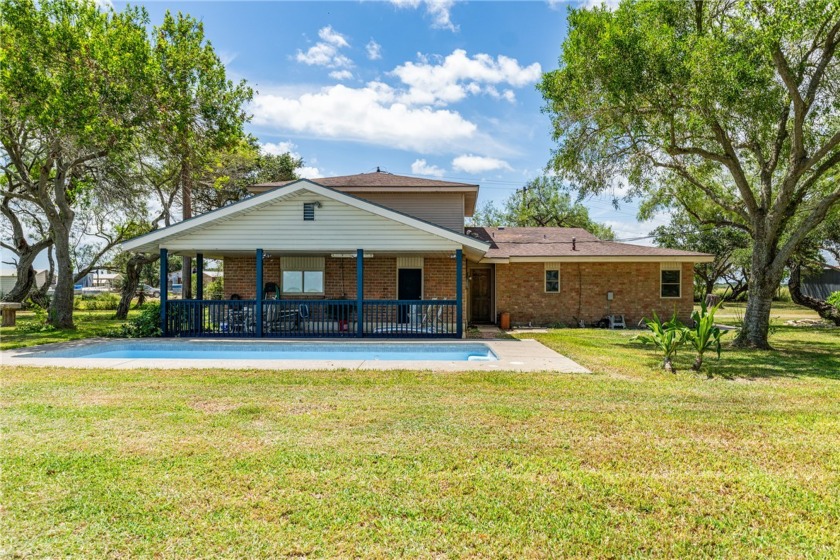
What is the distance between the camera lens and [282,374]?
8.24 m

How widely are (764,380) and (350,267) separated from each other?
39.5ft

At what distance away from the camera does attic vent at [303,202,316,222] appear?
1347 cm

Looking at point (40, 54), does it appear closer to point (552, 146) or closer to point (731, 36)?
point (552, 146)

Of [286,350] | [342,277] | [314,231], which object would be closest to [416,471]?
[286,350]

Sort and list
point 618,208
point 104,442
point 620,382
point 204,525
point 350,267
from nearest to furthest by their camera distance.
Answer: point 204,525 < point 104,442 < point 620,382 < point 618,208 < point 350,267

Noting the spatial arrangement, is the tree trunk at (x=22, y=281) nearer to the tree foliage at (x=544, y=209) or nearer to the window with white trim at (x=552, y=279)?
the window with white trim at (x=552, y=279)

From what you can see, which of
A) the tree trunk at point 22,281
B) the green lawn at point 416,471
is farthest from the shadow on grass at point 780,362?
the tree trunk at point 22,281

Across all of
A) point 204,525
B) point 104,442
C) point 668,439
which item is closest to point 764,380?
point 668,439

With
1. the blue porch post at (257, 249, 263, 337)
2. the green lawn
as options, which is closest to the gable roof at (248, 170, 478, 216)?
the blue porch post at (257, 249, 263, 337)

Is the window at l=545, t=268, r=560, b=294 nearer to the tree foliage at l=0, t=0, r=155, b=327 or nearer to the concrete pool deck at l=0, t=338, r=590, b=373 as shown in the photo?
the concrete pool deck at l=0, t=338, r=590, b=373

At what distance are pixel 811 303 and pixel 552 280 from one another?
45.0ft

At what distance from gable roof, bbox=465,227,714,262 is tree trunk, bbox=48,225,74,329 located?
14.4 meters

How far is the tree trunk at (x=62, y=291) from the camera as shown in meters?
16.6

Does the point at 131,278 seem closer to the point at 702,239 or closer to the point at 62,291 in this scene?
the point at 62,291
